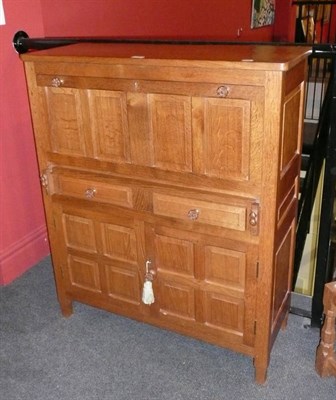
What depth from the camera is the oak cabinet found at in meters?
1.47

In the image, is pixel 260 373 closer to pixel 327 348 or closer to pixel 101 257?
pixel 327 348

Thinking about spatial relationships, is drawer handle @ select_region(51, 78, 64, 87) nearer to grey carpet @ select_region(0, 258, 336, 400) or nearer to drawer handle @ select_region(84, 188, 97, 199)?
drawer handle @ select_region(84, 188, 97, 199)

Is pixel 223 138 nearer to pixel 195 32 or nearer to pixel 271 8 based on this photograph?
pixel 195 32

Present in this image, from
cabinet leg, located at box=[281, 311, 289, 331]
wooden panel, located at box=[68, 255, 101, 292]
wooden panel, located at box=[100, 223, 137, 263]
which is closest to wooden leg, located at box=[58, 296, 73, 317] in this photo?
wooden panel, located at box=[68, 255, 101, 292]

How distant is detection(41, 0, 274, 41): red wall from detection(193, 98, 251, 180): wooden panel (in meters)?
1.23

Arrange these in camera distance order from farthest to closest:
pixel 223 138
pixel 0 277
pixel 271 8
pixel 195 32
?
pixel 271 8 → pixel 195 32 → pixel 0 277 → pixel 223 138

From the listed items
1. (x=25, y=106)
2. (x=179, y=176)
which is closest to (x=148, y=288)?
(x=179, y=176)

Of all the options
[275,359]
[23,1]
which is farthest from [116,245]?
[23,1]

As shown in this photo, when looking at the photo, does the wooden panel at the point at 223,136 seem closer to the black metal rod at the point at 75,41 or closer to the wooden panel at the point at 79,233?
the black metal rod at the point at 75,41

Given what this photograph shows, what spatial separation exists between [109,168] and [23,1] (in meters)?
1.02

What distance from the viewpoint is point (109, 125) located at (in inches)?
66.8

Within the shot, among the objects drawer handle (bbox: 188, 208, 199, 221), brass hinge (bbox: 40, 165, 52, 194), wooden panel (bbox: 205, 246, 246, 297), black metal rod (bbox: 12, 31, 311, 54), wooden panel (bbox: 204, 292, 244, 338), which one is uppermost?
black metal rod (bbox: 12, 31, 311, 54)

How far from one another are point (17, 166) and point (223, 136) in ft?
4.27

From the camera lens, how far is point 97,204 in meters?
1.86
